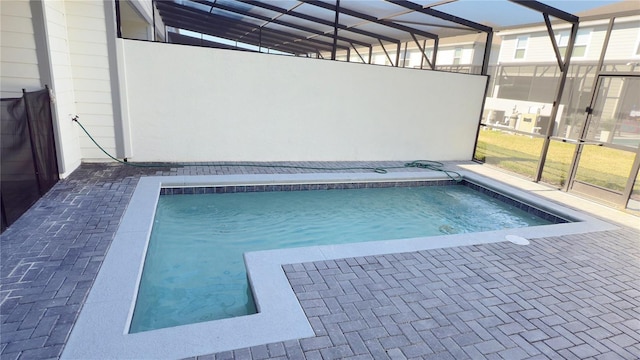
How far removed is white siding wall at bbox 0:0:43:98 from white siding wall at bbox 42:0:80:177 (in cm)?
17

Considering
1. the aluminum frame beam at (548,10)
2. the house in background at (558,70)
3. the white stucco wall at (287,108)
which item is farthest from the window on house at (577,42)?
the white stucco wall at (287,108)

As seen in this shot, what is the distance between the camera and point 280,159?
283 inches

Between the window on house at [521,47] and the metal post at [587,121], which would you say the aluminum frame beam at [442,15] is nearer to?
→ the window on house at [521,47]

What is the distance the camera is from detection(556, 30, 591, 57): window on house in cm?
625

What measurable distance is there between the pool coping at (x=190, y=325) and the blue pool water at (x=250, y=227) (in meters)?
0.22

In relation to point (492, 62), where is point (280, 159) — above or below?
below

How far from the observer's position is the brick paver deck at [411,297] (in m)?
2.27

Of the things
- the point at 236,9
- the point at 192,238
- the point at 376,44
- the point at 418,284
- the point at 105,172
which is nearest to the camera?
the point at 418,284

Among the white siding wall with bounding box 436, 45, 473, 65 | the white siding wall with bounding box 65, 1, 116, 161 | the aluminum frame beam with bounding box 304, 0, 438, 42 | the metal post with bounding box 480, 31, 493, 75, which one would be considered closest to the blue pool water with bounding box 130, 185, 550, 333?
the white siding wall with bounding box 65, 1, 116, 161

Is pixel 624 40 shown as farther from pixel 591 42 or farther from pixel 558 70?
pixel 558 70

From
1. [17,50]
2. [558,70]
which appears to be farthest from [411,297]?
[558,70]

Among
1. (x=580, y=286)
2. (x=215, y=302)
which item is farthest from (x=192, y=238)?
(x=580, y=286)

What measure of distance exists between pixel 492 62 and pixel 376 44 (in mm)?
4452

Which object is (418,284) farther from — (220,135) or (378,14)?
(378,14)
